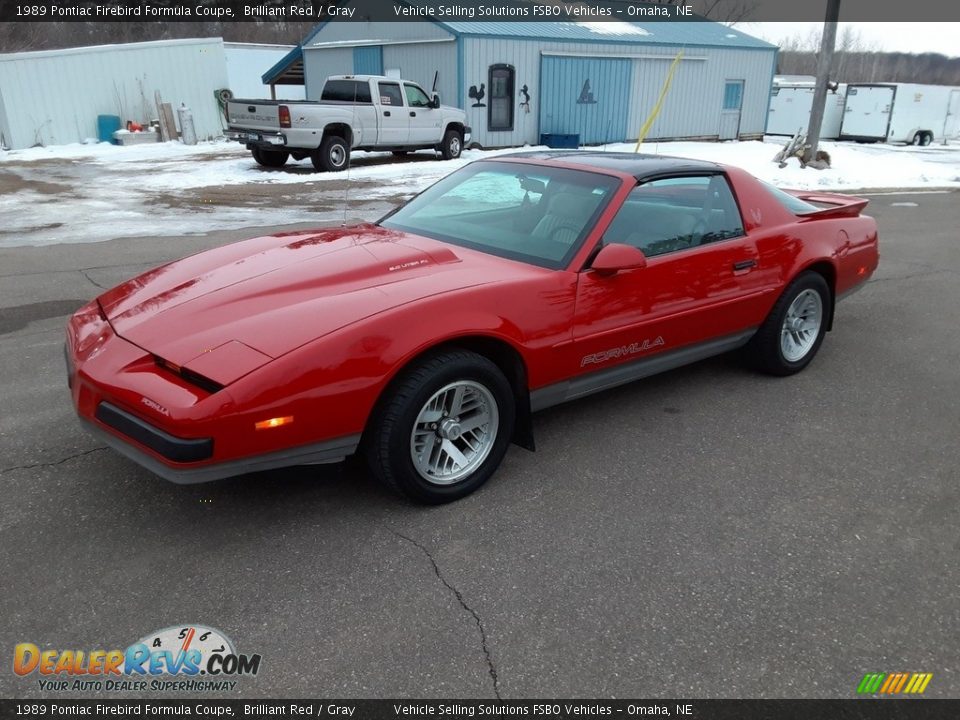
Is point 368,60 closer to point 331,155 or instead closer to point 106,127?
point 106,127

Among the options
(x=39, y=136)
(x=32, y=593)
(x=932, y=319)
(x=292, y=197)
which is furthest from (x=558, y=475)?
(x=39, y=136)

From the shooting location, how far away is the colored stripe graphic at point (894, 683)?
2.37 m

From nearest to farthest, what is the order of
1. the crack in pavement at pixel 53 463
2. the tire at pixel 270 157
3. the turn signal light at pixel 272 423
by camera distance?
the turn signal light at pixel 272 423, the crack in pavement at pixel 53 463, the tire at pixel 270 157

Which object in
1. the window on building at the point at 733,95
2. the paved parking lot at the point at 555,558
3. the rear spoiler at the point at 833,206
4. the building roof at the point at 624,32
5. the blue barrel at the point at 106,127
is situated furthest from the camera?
the window on building at the point at 733,95

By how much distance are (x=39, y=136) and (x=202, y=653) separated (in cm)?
2160

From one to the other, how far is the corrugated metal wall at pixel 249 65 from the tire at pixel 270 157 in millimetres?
9372

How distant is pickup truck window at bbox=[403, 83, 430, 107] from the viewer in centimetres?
1695

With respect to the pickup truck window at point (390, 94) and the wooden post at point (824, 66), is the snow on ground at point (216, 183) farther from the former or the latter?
the pickup truck window at point (390, 94)

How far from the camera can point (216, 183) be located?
14.4m

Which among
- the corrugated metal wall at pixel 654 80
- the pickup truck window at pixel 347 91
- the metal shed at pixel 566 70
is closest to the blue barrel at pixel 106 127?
the metal shed at pixel 566 70

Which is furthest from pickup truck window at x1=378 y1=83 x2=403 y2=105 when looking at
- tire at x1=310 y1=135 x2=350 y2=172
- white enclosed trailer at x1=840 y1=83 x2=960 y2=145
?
white enclosed trailer at x1=840 y1=83 x2=960 y2=145

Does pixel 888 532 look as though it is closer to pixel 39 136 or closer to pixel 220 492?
pixel 220 492

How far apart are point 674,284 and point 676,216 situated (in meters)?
0.46

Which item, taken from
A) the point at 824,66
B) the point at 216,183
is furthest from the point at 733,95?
the point at 216,183
